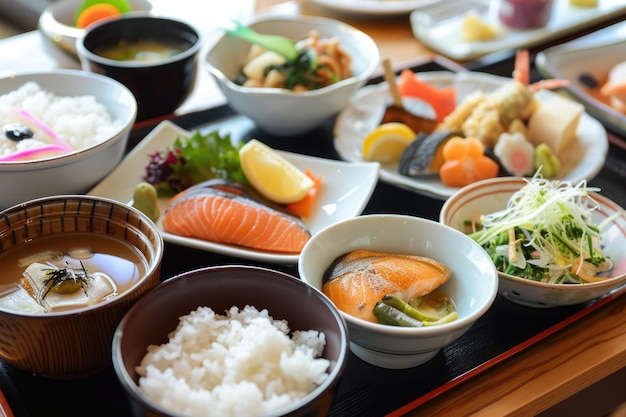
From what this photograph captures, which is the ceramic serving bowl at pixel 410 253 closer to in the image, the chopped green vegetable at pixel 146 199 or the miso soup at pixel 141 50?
the chopped green vegetable at pixel 146 199

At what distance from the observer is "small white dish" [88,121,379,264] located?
71.5 inches

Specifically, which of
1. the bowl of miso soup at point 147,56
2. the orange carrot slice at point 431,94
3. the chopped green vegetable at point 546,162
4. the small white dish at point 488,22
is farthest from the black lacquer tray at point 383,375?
the small white dish at point 488,22

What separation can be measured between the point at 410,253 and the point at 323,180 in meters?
0.48

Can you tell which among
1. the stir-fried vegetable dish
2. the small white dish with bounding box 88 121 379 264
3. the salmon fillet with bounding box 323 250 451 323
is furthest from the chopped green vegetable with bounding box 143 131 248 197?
the salmon fillet with bounding box 323 250 451 323

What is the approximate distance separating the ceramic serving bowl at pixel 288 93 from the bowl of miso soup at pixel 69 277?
0.77 meters

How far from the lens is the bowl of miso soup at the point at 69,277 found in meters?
1.17

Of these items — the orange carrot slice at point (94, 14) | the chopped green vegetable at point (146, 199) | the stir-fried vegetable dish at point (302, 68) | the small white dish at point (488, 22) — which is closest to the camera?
the chopped green vegetable at point (146, 199)

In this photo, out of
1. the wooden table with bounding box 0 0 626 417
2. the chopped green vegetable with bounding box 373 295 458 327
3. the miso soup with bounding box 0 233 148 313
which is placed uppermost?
the miso soup with bounding box 0 233 148 313

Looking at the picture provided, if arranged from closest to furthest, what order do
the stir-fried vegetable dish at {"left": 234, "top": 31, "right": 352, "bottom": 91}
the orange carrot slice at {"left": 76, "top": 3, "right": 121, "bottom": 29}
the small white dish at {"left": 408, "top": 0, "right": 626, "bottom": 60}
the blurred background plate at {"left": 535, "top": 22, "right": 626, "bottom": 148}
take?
the stir-fried vegetable dish at {"left": 234, "top": 31, "right": 352, "bottom": 91} → the blurred background plate at {"left": 535, "top": 22, "right": 626, "bottom": 148} → the orange carrot slice at {"left": 76, "top": 3, "right": 121, "bottom": 29} → the small white dish at {"left": 408, "top": 0, "right": 626, "bottom": 60}

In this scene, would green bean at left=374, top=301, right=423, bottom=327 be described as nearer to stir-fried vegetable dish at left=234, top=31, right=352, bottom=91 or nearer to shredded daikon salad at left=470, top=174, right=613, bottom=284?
shredded daikon salad at left=470, top=174, right=613, bottom=284

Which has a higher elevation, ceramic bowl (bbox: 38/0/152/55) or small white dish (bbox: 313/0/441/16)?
ceramic bowl (bbox: 38/0/152/55)

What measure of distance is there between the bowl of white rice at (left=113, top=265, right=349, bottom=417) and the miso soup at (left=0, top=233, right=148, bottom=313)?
0.51ft

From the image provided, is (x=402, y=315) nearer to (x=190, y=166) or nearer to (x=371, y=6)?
(x=190, y=166)

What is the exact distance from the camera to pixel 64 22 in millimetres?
2725
